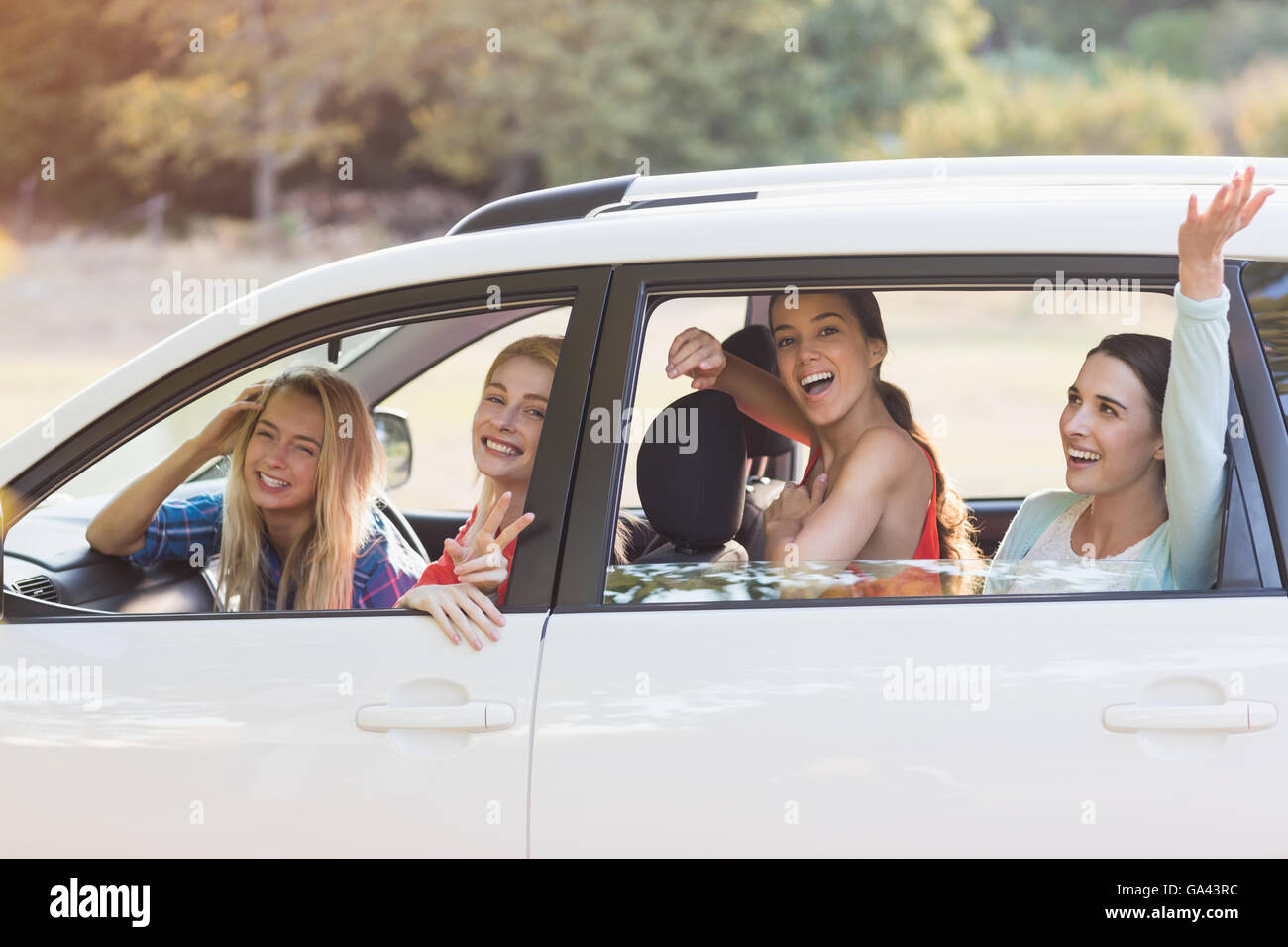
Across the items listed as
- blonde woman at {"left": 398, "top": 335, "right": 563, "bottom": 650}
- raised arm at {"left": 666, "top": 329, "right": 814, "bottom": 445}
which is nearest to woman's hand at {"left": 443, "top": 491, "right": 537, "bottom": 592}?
blonde woman at {"left": 398, "top": 335, "right": 563, "bottom": 650}

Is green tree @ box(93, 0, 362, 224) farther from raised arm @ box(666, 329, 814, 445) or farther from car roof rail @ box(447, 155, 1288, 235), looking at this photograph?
car roof rail @ box(447, 155, 1288, 235)

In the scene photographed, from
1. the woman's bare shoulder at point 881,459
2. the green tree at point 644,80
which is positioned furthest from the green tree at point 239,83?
the woman's bare shoulder at point 881,459

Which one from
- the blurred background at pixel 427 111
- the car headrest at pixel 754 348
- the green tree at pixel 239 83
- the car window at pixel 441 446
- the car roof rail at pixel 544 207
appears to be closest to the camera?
the car roof rail at pixel 544 207

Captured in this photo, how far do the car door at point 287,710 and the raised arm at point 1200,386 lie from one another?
0.89m

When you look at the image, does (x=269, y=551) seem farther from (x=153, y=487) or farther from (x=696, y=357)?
Answer: (x=696, y=357)

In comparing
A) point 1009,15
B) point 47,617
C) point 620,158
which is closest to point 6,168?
point 620,158

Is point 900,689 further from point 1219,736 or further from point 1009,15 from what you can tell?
point 1009,15

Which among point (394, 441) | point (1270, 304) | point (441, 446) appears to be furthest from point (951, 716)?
point (441, 446)

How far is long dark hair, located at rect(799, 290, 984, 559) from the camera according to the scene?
2.53 m

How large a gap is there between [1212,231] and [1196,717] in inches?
27.4

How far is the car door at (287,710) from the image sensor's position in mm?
2061

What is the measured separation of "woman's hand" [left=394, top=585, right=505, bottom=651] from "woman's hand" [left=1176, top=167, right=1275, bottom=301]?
1149 millimetres

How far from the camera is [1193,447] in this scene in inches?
81.8

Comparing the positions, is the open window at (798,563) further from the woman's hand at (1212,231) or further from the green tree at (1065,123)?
the green tree at (1065,123)
